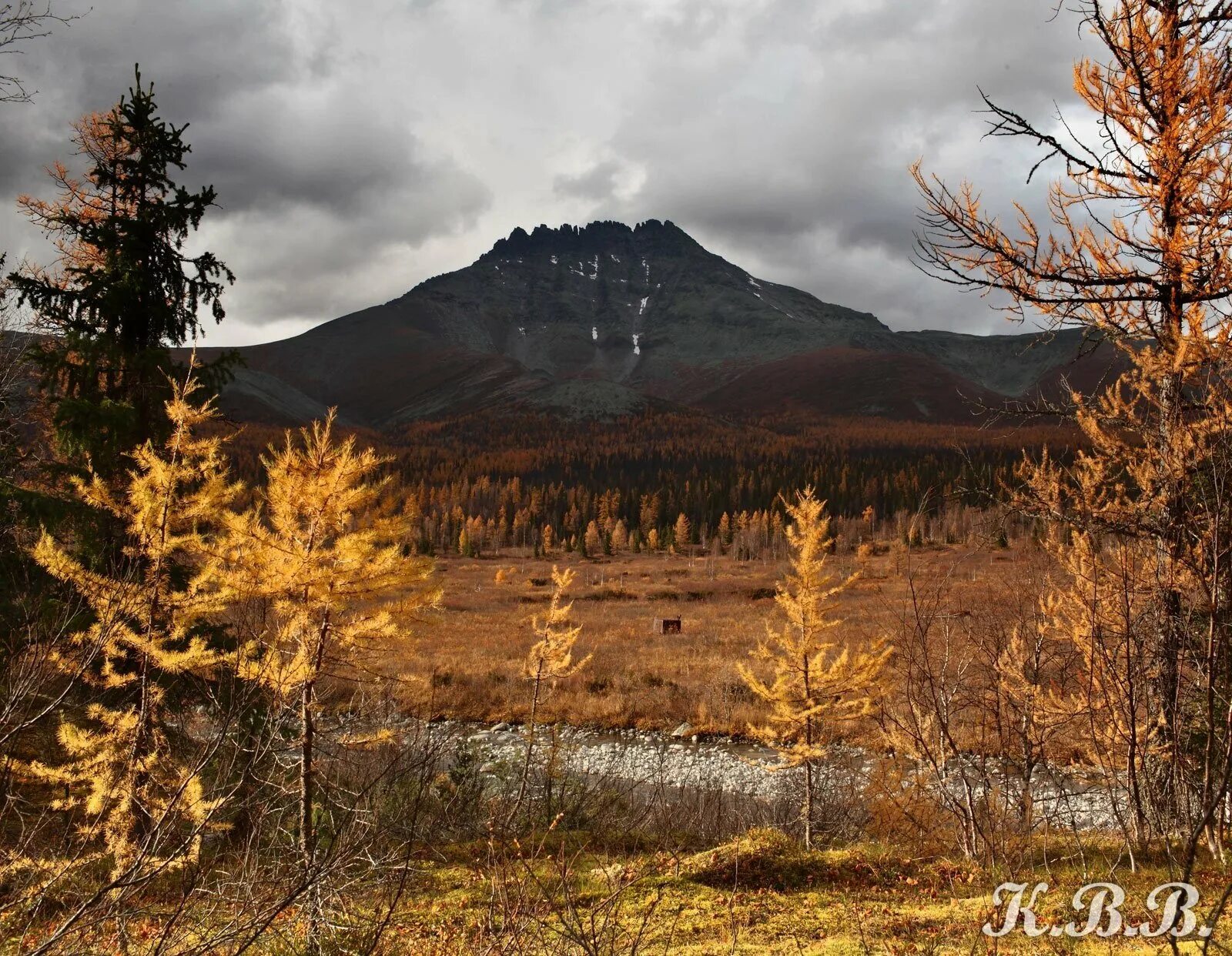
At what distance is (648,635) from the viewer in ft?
112

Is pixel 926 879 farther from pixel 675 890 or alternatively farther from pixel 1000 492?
pixel 1000 492

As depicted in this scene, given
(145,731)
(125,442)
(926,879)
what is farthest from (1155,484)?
(125,442)

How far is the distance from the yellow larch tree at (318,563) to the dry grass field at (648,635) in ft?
3.86

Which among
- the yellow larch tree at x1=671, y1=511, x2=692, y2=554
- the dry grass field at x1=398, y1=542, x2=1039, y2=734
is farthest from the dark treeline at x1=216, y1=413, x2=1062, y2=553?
the dry grass field at x1=398, y1=542, x2=1039, y2=734

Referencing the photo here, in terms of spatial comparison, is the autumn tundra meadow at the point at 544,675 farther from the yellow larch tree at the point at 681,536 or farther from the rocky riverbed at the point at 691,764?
the yellow larch tree at the point at 681,536

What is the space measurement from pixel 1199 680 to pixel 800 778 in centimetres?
1135

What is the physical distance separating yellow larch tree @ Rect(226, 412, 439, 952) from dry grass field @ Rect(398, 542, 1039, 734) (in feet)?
3.86

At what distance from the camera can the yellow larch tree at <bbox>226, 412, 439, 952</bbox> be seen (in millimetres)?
7617

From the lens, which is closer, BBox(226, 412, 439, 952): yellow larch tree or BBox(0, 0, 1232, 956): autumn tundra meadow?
BBox(0, 0, 1232, 956): autumn tundra meadow

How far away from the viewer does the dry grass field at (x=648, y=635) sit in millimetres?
19234

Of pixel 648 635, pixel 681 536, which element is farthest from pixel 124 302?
pixel 681 536

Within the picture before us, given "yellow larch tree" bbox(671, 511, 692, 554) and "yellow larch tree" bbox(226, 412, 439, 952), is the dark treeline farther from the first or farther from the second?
"yellow larch tree" bbox(226, 412, 439, 952)

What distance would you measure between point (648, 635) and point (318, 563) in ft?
90.9

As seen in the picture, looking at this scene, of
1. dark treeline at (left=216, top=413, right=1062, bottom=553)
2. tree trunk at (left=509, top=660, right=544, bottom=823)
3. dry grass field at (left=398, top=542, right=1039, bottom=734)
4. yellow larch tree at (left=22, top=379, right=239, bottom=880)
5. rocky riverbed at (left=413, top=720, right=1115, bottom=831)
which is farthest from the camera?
dark treeline at (left=216, top=413, right=1062, bottom=553)
